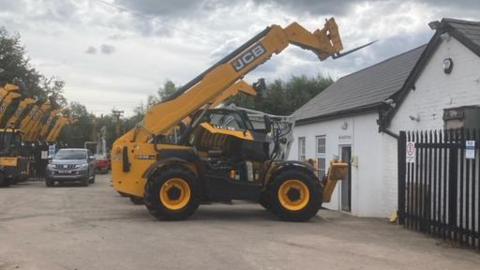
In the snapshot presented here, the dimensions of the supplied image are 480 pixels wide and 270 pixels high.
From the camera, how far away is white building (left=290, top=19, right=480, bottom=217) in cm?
1270

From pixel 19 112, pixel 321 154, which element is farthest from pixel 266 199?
pixel 19 112

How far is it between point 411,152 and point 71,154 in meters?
20.4

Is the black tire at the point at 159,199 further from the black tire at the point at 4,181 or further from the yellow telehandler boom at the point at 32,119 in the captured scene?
the yellow telehandler boom at the point at 32,119

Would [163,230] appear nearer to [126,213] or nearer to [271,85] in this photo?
[126,213]

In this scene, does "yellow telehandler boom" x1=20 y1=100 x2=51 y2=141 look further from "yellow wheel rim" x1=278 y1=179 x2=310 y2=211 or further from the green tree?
the green tree

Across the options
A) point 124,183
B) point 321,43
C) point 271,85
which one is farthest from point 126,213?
point 271,85

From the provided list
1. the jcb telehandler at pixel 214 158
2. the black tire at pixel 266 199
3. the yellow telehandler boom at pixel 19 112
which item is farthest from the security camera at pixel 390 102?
the yellow telehandler boom at pixel 19 112

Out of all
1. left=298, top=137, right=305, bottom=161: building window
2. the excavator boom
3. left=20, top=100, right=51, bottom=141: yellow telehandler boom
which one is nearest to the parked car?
left=20, top=100, right=51, bottom=141: yellow telehandler boom

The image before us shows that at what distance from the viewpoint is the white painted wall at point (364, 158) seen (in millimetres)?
16703

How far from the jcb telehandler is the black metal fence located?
2.05 meters

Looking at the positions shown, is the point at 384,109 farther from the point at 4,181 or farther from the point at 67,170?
the point at 4,181

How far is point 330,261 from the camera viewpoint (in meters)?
9.12

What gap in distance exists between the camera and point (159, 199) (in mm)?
13445

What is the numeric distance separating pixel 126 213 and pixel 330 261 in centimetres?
729
